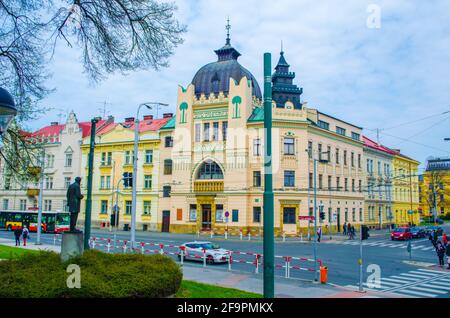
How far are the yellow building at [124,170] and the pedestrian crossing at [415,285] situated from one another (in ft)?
121

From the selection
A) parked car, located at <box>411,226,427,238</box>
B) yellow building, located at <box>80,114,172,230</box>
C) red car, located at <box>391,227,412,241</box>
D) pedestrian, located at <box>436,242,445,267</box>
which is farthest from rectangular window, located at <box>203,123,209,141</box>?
pedestrian, located at <box>436,242,445,267</box>

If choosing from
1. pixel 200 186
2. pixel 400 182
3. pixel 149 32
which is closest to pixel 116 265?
pixel 149 32

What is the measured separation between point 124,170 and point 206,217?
15.2 metres

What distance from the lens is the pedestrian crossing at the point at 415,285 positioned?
652 inches

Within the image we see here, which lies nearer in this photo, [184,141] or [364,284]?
[364,284]

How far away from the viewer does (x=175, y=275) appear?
35.9ft

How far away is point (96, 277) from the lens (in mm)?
9938

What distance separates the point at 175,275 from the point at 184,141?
39.6 m

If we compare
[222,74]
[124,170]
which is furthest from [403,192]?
[124,170]

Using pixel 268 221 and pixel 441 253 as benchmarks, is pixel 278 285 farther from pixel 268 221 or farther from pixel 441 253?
pixel 441 253

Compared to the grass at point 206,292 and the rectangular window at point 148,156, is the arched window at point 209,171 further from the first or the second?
the grass at point 206,292

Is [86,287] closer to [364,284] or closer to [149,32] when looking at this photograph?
[149,32]

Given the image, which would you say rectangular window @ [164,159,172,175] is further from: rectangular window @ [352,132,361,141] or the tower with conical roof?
rectangular window @ [352,132,361,141]
